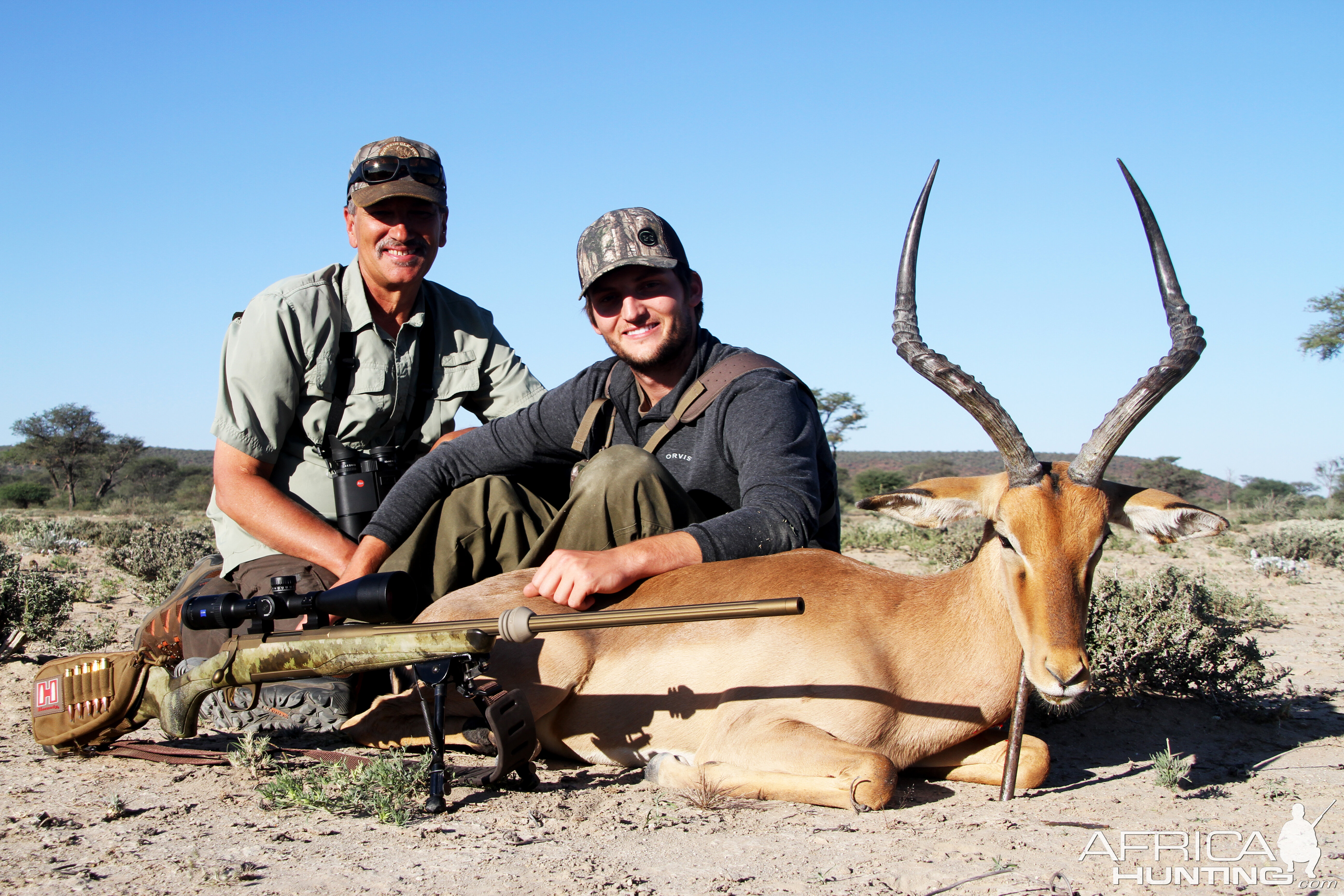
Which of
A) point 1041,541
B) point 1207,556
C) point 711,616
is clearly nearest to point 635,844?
point 711,616

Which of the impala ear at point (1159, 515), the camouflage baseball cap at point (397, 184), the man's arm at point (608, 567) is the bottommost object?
the man's arm at point (608, 567)

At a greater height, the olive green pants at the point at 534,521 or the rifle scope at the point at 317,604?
the olive green pants at the point at 534,521

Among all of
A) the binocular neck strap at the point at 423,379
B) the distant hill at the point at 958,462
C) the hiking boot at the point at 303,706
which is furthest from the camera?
the distant hill at the point at 958,462

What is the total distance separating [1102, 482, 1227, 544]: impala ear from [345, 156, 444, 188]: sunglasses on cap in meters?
4.39

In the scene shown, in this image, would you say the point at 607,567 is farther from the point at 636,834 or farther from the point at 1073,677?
the point at 1073,677

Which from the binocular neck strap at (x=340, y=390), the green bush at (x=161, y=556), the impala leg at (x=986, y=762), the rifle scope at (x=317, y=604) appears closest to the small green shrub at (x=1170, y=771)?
the impala leg at (x=986, y=762)

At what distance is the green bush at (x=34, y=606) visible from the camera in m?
7.31

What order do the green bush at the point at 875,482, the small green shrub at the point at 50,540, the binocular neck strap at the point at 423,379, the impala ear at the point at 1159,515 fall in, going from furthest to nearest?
the green bush at the point at 875,482 < the small green shrub at the point at 50,540 < the binocular neck strap at the point at 423,379 < the impala ear at the point at 1159,515

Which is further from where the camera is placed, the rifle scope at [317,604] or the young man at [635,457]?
the young man at [635,457]

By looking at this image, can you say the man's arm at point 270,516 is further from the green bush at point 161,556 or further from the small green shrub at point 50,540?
the small green shrub at point 50,540

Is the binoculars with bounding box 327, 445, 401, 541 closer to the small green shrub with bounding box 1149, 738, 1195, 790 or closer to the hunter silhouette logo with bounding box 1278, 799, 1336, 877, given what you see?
the small green shrub with bounding box 1149, 738, 1195, 790

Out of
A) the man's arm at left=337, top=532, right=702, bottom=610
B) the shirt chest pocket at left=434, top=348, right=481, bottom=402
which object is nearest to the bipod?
the man's arm at left=337, top=532, right=702, bottom=610

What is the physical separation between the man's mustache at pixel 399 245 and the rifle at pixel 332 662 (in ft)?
8.99

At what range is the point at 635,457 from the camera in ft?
16.0
